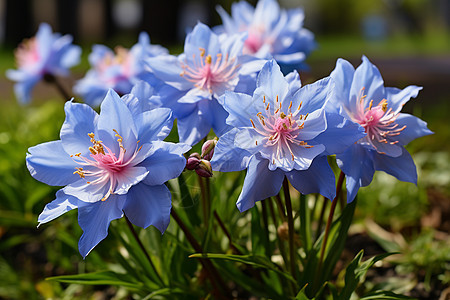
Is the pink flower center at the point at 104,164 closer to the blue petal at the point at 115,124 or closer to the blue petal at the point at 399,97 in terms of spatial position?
the blue petal at the point at 115,124

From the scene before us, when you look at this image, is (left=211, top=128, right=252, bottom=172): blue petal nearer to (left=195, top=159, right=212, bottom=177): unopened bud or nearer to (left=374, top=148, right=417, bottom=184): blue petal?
(left=195, top=159, right=212, bottom=177): unopened bud

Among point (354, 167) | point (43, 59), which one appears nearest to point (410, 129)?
point (354, 167)

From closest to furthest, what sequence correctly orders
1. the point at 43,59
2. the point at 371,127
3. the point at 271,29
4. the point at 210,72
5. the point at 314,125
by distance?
the point at 314,125 → the point at 371,127 → the point at 210,72 → the point at 271,29 → the point at 43,59

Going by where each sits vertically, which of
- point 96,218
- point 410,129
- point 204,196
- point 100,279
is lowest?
point 100,279

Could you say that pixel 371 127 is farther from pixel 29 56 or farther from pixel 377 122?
pixel 29 56

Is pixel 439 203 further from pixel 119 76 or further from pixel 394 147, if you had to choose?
pixel 119 76

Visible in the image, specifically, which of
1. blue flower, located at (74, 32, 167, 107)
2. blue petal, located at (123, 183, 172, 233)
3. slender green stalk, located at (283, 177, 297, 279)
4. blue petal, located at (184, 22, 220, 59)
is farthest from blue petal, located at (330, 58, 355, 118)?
blue flower, located at (74, 32, 167, 107)

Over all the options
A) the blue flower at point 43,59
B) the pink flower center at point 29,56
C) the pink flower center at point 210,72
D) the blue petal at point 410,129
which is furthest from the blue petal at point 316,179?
the pink flower center at point 29,56
